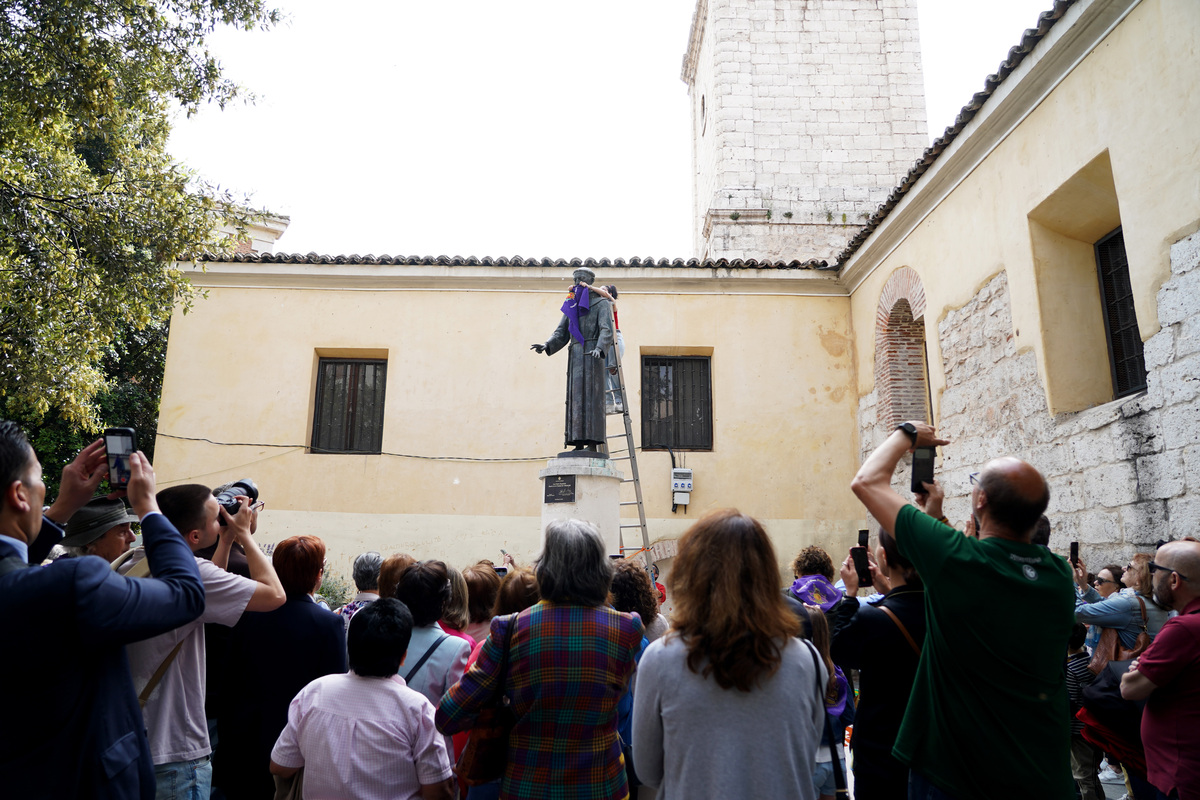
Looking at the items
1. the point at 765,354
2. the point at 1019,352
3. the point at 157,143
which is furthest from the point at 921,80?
the point at 157,143

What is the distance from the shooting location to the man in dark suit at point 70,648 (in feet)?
5.19

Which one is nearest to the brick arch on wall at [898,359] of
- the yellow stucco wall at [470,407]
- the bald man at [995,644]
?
the yellow stucco wall at [470,407]

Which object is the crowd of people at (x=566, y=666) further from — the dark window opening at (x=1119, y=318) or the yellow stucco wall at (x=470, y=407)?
the yellow stucco wall at (x=470, y=407)

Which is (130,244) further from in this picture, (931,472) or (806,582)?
(931,472)

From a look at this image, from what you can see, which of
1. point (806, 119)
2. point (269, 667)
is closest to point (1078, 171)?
point (269, 667)

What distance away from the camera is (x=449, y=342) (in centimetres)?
1117

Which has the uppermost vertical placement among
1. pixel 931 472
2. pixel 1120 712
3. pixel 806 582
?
pixel 931 472

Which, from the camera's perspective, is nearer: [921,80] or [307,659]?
[307,659]

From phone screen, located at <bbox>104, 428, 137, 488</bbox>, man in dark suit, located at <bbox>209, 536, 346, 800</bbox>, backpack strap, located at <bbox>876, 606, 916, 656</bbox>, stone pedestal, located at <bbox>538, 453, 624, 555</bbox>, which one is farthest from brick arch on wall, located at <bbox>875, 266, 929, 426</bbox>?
phone screen, located at <bbox>104, 428, 137, 488</bbox>

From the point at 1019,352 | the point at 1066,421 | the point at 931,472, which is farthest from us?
the point at 1019,352

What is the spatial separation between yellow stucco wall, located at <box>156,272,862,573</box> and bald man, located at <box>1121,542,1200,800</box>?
24.5ft

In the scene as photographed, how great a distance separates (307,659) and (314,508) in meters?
8.40

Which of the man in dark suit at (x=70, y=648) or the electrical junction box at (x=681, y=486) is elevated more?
the electrical junction box at (x=681, y=486)

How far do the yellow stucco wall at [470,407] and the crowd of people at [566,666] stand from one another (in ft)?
25.2
